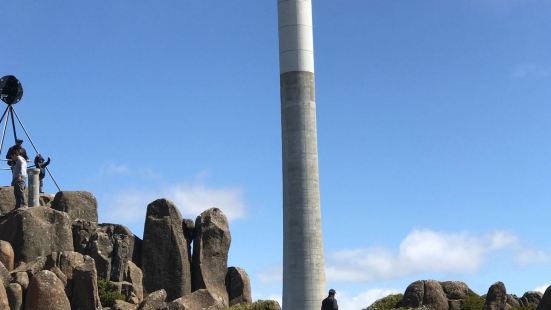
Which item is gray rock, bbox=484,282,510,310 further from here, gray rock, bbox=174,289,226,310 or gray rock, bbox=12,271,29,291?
gray rock, bbox=12,271,29,291

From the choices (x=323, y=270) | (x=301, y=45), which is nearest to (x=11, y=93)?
(x=301, y=45)

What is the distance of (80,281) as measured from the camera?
58281 millimetres

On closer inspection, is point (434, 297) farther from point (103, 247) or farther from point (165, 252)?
point (103, 247)

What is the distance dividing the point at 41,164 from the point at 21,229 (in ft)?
37.4

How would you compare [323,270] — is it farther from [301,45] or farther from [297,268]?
[301,45]

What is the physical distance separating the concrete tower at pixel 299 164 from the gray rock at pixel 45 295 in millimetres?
17617

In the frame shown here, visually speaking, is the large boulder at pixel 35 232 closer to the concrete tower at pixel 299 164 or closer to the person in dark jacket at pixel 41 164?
the person in dark jacket at pixel 41 164

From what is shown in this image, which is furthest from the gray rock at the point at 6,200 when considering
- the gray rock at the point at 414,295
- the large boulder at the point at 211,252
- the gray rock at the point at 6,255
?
the gray rock at the point at 414,295

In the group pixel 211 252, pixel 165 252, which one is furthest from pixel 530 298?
pixel 165 252

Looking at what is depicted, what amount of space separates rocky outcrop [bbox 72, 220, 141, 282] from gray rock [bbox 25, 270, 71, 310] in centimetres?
836

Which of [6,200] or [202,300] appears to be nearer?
[202,300]

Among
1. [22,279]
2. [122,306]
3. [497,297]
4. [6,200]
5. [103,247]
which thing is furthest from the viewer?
[6,200]

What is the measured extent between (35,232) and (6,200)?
814 centimetres

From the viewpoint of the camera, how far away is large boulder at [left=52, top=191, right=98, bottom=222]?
70062mm
